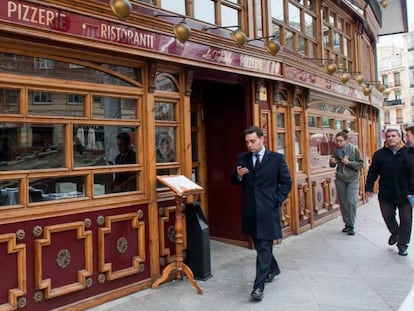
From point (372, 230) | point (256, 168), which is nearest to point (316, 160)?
point (372, 230)

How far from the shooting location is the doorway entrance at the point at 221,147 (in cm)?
661

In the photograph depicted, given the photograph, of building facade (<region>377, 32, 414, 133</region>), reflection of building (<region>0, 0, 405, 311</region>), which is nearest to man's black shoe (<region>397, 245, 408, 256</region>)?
reflection of building (<region>0, 0, 405, 311</region>)

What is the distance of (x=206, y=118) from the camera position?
6.94 metres

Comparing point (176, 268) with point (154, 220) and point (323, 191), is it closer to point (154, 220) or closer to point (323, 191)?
point (154, 220)

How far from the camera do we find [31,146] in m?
3.82

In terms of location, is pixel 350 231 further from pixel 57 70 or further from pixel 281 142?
pixel 57 70

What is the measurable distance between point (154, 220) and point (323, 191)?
5012 mm

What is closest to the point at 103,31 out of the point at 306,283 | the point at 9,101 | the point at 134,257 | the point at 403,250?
the point at 9,101

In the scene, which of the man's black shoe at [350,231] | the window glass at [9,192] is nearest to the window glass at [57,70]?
the window glass at [9,192]

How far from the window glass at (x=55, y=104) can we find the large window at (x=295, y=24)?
14.0ft

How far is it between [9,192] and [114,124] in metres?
1.33

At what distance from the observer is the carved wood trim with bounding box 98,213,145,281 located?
Answer: 4.28 metres

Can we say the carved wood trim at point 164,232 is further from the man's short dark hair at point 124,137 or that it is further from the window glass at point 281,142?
the window glass at point 281,142

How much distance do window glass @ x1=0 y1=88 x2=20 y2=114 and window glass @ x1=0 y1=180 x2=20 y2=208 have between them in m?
0.65
